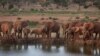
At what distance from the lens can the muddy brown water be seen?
693 inches

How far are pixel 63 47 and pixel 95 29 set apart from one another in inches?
155

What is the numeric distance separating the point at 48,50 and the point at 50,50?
93mm

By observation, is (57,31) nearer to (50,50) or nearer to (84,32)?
(84,32)

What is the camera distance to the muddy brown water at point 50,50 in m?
17.6

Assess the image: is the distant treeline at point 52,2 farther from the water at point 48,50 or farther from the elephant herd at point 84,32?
the water at point 48,50

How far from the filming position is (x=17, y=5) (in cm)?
5394

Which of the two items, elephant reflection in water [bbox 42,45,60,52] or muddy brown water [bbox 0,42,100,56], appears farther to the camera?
elephant reflection in water [bbox 42,45,60,52]

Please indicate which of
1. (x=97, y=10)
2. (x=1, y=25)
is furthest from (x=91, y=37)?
(x=97, y=10)

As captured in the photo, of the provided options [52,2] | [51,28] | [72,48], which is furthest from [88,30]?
[52,2]

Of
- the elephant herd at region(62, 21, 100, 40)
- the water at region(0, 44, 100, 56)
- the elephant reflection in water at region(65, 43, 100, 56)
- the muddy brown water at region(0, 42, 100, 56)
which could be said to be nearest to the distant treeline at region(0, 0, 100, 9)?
the elephant herd at region(62, 21, 100, 40)

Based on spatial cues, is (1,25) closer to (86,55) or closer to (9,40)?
(9,40)

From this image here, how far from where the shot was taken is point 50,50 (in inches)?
730

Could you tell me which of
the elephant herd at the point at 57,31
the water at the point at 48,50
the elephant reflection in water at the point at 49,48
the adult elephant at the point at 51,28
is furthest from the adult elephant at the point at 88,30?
the elephant reflection in water at the point at 49,48

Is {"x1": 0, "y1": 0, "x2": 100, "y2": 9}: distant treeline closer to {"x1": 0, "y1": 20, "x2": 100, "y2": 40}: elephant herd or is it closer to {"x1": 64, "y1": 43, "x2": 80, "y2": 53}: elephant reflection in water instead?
{"x1": 0, "y1": 20, "x2": 100, "y2": 40}: elephant herd
